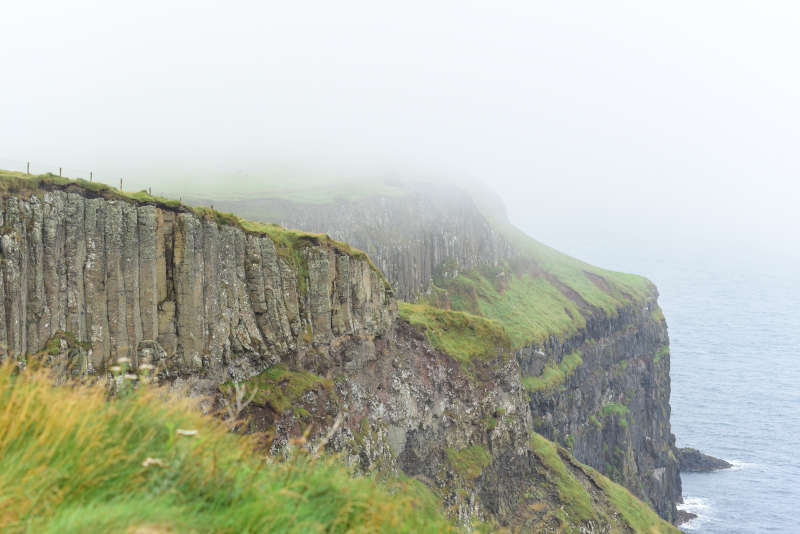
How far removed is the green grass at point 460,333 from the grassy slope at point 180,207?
18.2 meters

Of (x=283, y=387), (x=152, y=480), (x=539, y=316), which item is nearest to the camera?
(x=152, y=480)

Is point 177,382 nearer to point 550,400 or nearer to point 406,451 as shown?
point 406,451

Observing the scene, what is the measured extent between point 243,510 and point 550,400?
13490 cm

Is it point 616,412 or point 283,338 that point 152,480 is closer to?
point 283,338

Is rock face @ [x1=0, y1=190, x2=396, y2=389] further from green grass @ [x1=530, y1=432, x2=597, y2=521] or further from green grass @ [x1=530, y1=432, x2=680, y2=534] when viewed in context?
green grass @ [x1=530, y1=432, x2=597, y2=521]

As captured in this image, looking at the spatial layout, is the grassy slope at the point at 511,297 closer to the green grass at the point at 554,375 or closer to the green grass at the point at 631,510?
the green grass at the point at 554,375

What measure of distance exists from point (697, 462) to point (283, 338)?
7143 inches

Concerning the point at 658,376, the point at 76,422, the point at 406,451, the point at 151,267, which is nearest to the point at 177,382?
the point at 151,267

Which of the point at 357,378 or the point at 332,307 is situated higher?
the point at 332,307

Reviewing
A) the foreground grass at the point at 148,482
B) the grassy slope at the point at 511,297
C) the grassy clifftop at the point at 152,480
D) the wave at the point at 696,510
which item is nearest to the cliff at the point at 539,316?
the grassy slope at the point at 511,297

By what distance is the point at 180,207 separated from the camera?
150ft

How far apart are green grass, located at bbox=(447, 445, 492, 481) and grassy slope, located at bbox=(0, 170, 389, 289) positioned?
26.2 m

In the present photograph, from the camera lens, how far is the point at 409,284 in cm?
14938

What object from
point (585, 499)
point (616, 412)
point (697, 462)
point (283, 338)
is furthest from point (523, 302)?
point (283, 338)
